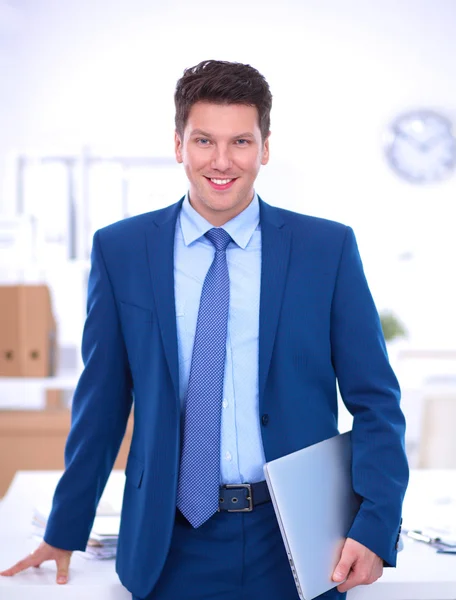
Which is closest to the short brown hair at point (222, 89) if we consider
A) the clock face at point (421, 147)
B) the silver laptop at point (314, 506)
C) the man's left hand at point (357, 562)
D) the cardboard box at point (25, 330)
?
the silver laptop at point (314, 506)

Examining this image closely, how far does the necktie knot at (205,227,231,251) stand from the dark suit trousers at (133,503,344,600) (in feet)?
1.42

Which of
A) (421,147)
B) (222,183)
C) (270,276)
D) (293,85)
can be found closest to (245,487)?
(270,276)

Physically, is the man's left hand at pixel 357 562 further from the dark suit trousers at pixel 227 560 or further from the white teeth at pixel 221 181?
the white teeth at pixel 221 181

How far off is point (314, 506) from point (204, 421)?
22cm

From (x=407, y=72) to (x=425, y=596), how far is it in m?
Answer: 4.39

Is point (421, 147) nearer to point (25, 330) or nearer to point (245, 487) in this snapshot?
point (25, 330)

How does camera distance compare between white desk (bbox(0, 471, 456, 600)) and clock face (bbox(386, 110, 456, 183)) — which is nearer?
white desk (bbox(0, 471, 456, 600))

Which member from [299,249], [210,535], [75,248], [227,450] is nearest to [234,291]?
[299,249]

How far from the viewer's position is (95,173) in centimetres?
470

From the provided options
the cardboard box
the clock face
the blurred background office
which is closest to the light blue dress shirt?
the cardboard box

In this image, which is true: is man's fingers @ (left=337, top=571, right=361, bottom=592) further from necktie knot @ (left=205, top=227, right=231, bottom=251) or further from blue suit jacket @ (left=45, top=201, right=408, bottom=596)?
necktie knot @ (left=205, top=227, right=231, bottom=251)

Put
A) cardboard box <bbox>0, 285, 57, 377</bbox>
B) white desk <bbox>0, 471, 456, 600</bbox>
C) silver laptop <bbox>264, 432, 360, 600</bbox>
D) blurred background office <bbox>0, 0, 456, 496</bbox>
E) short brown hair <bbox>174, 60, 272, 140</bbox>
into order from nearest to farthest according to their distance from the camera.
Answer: silver laptop <bbox>264, 432, 360, 600</bbox> → short brown hair <bbox>174, 60, 272, 140</bbox> → white desk <bbox>0, 471, 456, 600</bbox> → cardboard box <bbox>0, 285, 57, 377</bbox> → blurred background office <bbox>0, 0, 456, 496</bbox>

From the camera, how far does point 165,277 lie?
137 cm

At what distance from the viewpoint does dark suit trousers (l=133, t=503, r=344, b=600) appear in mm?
1321
